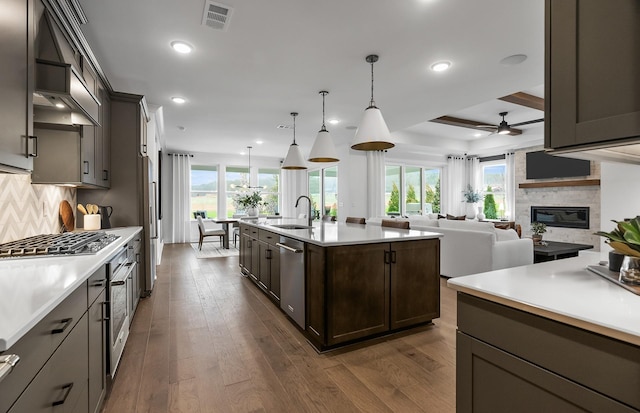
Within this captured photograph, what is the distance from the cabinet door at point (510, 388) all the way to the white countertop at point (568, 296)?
0.60 ft

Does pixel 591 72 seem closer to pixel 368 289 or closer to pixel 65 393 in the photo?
pixel 368 289

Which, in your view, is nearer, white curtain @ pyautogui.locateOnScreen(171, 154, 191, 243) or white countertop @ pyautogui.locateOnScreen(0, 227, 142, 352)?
white countertop @ pyautogui.locateOnScreen(0, 227, 142, 352)

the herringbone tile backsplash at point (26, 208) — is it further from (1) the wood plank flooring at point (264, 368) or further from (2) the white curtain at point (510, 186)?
(2) the white curtain at point (510, 186)

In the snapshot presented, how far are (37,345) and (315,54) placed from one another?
119 inches

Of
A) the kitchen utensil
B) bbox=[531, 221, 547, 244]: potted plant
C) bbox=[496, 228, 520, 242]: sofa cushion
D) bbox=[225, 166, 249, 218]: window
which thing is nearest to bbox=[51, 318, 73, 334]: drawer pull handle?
the kitchen utensil

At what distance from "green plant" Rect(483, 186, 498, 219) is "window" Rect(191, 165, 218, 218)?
27.1 feet

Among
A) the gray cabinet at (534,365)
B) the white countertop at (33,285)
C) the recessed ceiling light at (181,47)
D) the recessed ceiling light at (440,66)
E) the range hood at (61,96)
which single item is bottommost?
the gray cabinet at (534,365)

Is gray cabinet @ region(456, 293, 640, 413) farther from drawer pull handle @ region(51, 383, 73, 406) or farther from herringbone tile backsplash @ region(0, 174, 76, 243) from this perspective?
herringbone tile backsplash @ region(0, 174, 76, 243)

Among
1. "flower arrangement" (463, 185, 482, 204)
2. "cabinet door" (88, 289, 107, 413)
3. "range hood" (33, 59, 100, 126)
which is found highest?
"range hood" (33, 59, 100, 126)

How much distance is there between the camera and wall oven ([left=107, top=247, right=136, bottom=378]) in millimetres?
1908

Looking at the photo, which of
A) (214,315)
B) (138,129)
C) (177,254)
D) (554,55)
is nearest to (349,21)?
(554,55)

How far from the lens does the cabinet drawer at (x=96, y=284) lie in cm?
151

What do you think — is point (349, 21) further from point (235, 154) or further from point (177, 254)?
point (235, 154)

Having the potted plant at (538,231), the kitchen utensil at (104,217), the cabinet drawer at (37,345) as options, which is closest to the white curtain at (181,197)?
the kitchen utensil at (104,217)
